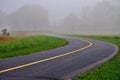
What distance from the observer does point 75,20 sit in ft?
464

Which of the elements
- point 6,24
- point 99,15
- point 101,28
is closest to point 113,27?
point 101,28

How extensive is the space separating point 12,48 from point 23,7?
12845cm

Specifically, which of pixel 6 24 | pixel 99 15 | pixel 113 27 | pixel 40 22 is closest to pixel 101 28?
pixel 113 27

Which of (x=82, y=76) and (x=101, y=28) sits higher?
(x=82, y=76)

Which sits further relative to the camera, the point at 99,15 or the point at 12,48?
the point at 99,15

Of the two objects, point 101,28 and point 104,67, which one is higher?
point 104,67

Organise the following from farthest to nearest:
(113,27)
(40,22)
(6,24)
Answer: (6,24)
(40,22)
(113,27)

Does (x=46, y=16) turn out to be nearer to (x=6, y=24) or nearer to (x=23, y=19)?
(x=23, y=19)

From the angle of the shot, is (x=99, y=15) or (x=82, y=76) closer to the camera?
Answer: (x=82, y=76)

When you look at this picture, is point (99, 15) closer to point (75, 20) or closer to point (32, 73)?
point (75, 20)

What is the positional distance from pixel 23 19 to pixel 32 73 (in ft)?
428

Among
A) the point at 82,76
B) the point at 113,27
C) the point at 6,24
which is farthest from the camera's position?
the point at 6,24

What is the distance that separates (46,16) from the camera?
142 m

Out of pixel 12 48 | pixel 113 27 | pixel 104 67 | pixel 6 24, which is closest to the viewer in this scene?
pixel 104 67
